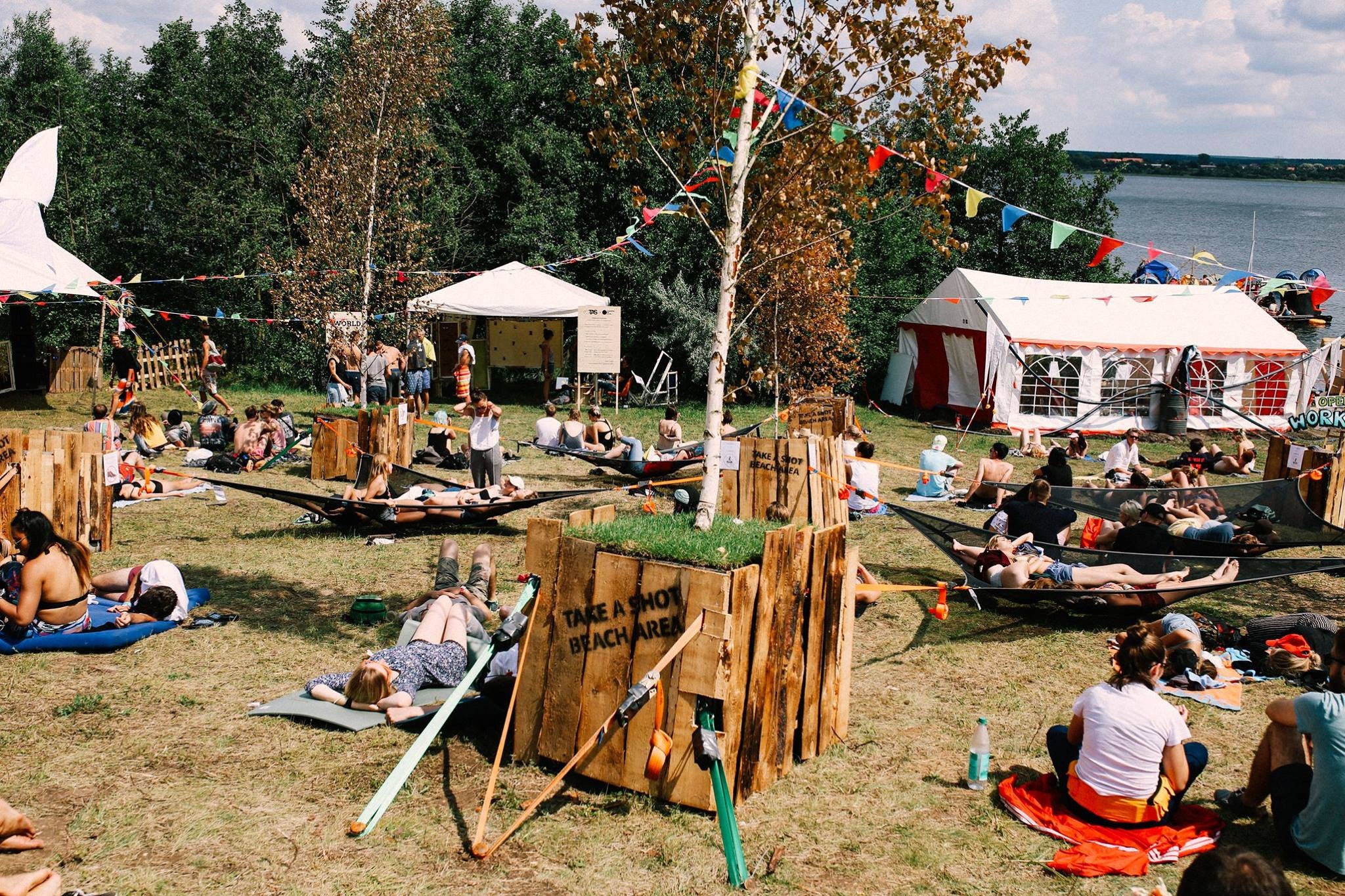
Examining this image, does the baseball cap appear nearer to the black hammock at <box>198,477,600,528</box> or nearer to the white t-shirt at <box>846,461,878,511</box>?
the white t-shirt at <box>846,461,878,511</box>

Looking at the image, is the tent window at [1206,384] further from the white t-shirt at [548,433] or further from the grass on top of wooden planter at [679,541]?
the grass on top of wooden planter at [679,541]

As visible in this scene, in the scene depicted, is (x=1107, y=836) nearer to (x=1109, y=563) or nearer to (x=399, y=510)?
(x=1109, y=563)

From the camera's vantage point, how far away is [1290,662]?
6.09m

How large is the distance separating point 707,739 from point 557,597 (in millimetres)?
969

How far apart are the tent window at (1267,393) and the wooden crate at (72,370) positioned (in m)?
19.9

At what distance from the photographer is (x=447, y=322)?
21172 millimetres

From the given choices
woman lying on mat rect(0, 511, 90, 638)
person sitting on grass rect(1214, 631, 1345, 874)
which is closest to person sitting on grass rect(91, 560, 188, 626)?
woman lying on mat rect(0, 511, 90, 638)

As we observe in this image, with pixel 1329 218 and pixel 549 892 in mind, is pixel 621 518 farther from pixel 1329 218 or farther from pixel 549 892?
pixel 1329 218

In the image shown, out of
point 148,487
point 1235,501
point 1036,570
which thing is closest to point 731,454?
point 1036,570

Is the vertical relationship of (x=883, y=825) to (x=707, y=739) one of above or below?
below

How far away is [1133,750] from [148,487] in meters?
9.77

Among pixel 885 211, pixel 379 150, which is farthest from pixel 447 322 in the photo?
pixel 885 211

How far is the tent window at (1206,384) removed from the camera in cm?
1747

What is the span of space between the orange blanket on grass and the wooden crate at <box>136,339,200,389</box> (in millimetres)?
16705
